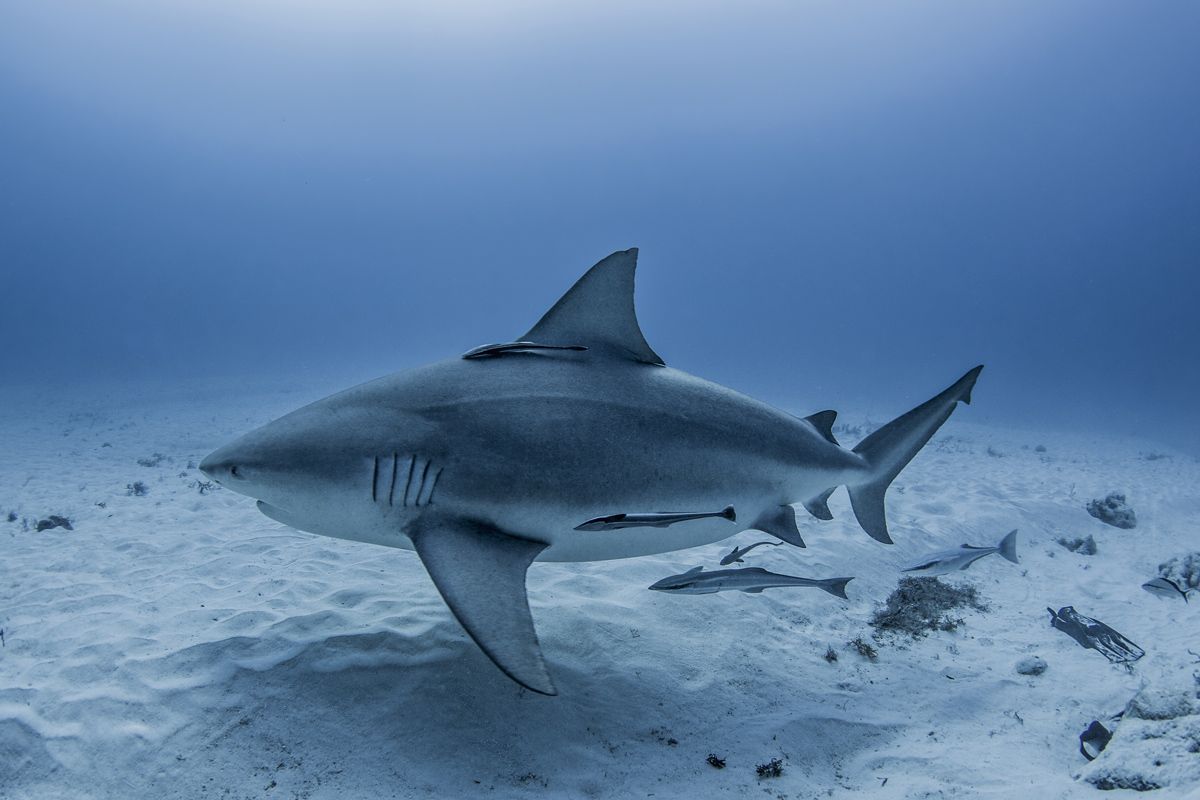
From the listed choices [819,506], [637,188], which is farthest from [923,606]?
[637,188]

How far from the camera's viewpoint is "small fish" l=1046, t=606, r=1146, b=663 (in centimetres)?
428

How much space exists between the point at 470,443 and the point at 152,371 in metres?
57.2

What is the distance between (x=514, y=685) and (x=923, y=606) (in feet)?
12.8

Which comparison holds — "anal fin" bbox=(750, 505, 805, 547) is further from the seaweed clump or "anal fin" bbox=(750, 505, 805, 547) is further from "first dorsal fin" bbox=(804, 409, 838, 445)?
the seaweed clump

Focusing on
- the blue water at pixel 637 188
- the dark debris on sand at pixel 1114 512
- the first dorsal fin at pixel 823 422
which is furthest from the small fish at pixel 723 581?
the blue water at pixel 637 188

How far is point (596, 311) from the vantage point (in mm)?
Result: 3338

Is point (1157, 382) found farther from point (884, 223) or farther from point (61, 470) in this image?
point (61, 470)

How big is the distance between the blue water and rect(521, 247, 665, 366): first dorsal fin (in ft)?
107

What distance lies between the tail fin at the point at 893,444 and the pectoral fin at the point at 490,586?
2.50m

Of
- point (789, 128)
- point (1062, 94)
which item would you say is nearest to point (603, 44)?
point (789, 128)

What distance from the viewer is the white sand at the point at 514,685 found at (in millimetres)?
2619

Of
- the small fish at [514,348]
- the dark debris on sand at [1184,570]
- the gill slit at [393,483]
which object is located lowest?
the dark debris on sand at [1184,570]

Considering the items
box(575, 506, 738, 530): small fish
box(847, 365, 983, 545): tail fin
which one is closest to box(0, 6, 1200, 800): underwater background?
box(575, 506, 738, 530): small fish

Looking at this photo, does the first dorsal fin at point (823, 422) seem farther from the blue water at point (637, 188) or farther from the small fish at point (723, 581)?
the blue water at point (637, 188)
